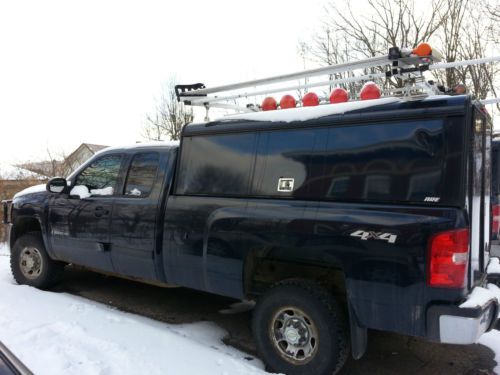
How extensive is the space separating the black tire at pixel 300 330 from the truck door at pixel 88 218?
7.12 ft

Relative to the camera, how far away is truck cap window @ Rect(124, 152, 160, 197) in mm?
4902

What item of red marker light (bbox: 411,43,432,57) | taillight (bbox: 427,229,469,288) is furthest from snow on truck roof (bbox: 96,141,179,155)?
taillight (bbox: 427,229,469,288)

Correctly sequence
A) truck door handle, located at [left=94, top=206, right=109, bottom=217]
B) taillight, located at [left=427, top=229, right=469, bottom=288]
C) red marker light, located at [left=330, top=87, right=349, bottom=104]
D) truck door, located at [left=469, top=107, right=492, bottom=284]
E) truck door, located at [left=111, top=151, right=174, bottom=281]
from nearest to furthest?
taillight, located at [left=427, top=229, right=469, bottom=288] → truck door, located at [left=469, top=107, right=492, bottom=284] → red marker light, located at [left=330, top=87, right=349, bottom=104] → truck door, located at [left=111, top=151, right=174, bottom=281] → truck door handle, located at [left=94, top=206, right=109, bottom=217]

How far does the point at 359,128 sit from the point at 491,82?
13470mm

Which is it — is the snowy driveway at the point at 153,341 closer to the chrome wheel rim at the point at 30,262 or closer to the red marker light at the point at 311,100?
the chrome wheel rim at the point at 30,262

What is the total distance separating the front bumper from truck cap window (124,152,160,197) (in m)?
2.97

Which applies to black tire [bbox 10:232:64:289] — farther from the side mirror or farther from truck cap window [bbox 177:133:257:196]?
truck cap window [bbox 177:133:257:196]

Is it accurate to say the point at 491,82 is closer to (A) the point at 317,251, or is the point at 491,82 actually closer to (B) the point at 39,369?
(A) the point at 317,251

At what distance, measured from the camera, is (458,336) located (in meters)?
3.01

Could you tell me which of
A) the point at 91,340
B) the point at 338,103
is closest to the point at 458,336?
the point at 338,103

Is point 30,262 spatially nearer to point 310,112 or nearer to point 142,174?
point 142,174

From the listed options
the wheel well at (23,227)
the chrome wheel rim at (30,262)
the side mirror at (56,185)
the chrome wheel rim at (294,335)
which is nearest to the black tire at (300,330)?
the chrome wheel rim at (294,335)

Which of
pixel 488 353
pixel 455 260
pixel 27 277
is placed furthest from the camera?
pixel 27 277

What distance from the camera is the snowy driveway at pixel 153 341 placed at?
3672 millimetres
